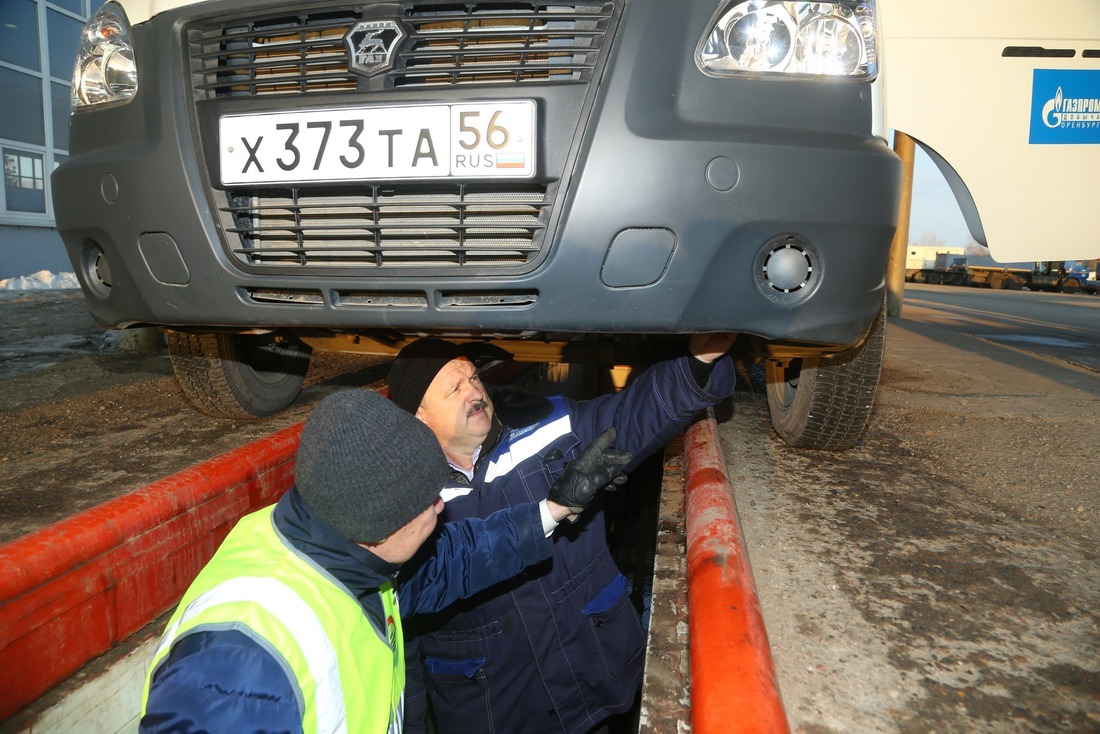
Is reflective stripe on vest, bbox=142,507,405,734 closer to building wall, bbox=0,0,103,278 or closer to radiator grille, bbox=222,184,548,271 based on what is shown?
radiator grille, bbox=222,184,548,271

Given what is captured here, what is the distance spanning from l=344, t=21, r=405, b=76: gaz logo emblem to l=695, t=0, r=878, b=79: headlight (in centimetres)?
65

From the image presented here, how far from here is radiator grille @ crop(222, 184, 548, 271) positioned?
1646 millimetres

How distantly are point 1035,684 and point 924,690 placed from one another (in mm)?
197

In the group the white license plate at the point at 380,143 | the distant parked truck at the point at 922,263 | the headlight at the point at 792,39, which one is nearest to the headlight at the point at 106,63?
the white license plate at the point at 380,143

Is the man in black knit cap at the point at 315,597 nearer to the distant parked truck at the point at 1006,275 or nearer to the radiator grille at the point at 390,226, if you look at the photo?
the radiator grille at the point at 390,226

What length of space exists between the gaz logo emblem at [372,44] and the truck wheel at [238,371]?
1.15 metres

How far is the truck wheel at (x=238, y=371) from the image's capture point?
8.59ft

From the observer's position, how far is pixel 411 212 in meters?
1.68

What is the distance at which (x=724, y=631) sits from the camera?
1333 mm

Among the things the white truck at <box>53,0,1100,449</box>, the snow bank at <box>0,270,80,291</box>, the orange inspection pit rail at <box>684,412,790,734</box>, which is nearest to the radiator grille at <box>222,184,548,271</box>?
the white truck at <box>53,0,1100,449</box>

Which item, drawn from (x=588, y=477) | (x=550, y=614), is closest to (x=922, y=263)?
(x=550, y=614)

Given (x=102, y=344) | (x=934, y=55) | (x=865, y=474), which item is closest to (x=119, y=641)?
(x=865, y=474)

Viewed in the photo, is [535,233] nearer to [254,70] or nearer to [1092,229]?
[254,70]

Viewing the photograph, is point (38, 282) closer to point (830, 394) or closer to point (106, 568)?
point (106, 568)
